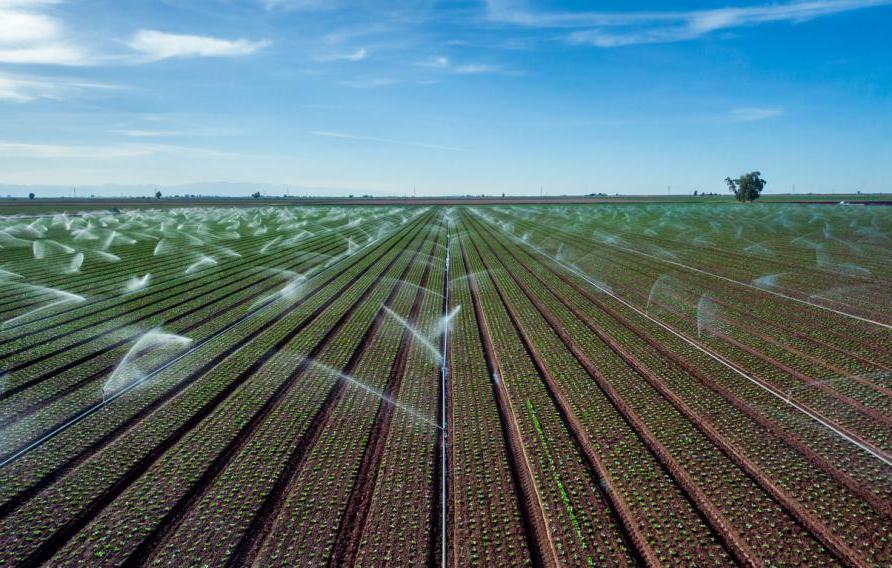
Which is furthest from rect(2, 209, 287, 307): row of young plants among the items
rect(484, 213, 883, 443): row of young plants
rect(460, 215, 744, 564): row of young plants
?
rect(484, 213, 883, 443): row of young plants

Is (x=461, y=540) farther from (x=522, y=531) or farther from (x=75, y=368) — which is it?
(x=75, y=368)

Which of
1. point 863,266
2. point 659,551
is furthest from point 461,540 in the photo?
point 863,266

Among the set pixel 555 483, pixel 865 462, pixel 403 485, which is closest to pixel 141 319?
pixel 403 485

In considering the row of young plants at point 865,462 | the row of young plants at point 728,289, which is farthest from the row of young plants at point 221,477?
the row of young plants at point 728,289

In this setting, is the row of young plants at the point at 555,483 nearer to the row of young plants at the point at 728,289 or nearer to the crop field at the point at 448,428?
the crop field at the point at 448,428

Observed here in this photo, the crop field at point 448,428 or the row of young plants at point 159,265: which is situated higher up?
the row of young plants at point 159,265

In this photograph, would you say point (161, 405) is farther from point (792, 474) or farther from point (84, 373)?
point (792, 474)
